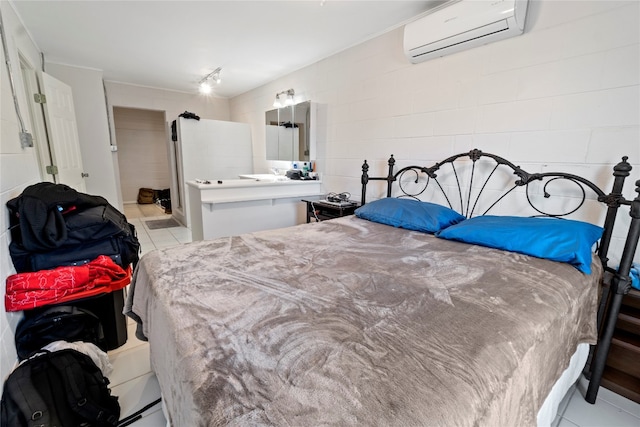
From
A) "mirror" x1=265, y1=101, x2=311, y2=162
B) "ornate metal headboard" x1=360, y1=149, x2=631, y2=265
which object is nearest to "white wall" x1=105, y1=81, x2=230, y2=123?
"mirror" x1=265, y1=101, x2=311, y2=162

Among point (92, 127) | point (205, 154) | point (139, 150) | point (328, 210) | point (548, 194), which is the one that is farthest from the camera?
point (139, 150)

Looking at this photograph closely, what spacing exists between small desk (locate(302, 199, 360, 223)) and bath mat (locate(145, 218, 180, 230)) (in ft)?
9.67

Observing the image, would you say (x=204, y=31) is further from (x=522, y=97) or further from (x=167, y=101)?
(x=167, y=101)

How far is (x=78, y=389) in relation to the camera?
3.97 feet

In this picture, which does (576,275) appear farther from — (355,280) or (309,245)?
(309,245)

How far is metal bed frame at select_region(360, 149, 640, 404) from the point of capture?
142 centimetres

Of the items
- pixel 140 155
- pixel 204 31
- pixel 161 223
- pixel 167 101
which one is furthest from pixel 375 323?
pixel 140 155

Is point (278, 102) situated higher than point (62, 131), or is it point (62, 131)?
point (278, 102)

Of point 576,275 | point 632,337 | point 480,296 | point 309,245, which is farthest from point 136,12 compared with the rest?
point 632,337

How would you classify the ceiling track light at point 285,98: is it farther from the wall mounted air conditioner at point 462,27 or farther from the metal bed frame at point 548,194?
the wall mounted air conditioner at point 462,27

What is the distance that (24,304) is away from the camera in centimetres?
142

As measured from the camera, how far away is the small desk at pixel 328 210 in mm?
2933

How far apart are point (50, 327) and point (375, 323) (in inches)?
69.3

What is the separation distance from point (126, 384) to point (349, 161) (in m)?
2.68
